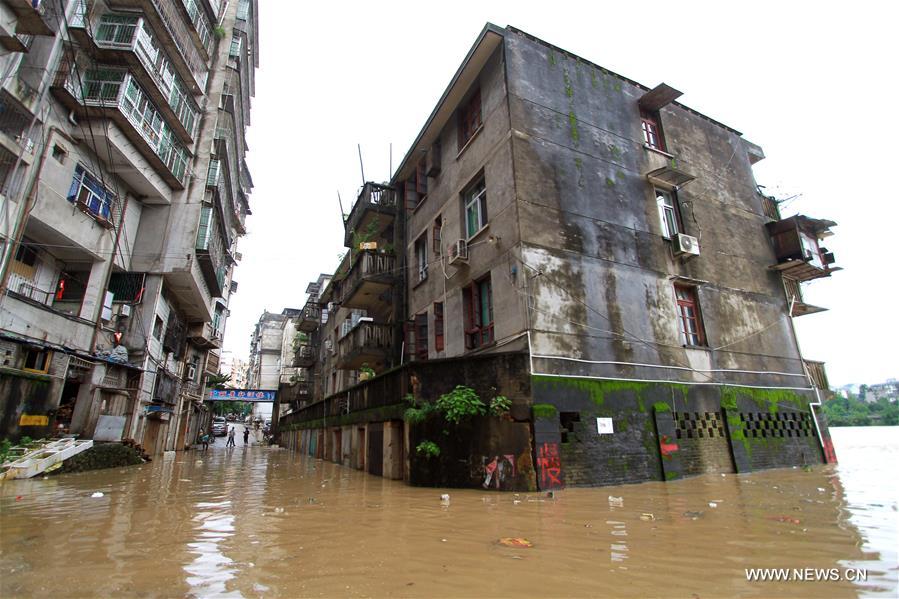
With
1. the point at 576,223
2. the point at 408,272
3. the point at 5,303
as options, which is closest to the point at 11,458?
the point at 5,303

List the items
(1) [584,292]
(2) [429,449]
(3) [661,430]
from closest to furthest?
(2) [429,449] < (3) [661,430] < (1) [584,292]

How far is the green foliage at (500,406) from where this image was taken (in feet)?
29.8

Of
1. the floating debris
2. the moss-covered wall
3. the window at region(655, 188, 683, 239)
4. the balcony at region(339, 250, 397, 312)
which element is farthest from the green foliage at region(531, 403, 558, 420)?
the balcony at region(339, 250, 397, 312)

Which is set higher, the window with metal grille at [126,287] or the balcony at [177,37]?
the balcony at [177,37]

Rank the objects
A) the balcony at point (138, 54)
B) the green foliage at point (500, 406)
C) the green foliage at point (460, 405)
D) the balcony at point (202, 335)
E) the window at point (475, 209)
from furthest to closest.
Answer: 1. the balcony at point (202, 335)
2. the balcony at point (138, 54)
3. the window at point (475, 209)
4. the green foliage at point (460, 405)
5. the green foliage at point (500, 406)

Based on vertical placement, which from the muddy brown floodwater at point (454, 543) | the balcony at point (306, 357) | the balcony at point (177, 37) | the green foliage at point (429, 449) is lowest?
the muddy brown floodwater at point (454, 543)

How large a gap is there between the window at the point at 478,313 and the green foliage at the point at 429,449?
3.23 meters

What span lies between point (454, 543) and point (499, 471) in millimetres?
4244

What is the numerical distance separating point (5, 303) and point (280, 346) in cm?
5194

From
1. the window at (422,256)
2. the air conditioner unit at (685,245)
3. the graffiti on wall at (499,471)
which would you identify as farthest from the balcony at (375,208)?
the graffiti on wall at (499,471)

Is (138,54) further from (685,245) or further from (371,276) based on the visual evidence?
(685,245)

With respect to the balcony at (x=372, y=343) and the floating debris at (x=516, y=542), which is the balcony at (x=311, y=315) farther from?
the floating debris at (x=516, y=542)

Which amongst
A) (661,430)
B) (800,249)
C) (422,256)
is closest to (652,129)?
(800,249)

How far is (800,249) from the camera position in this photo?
14.9 metres
